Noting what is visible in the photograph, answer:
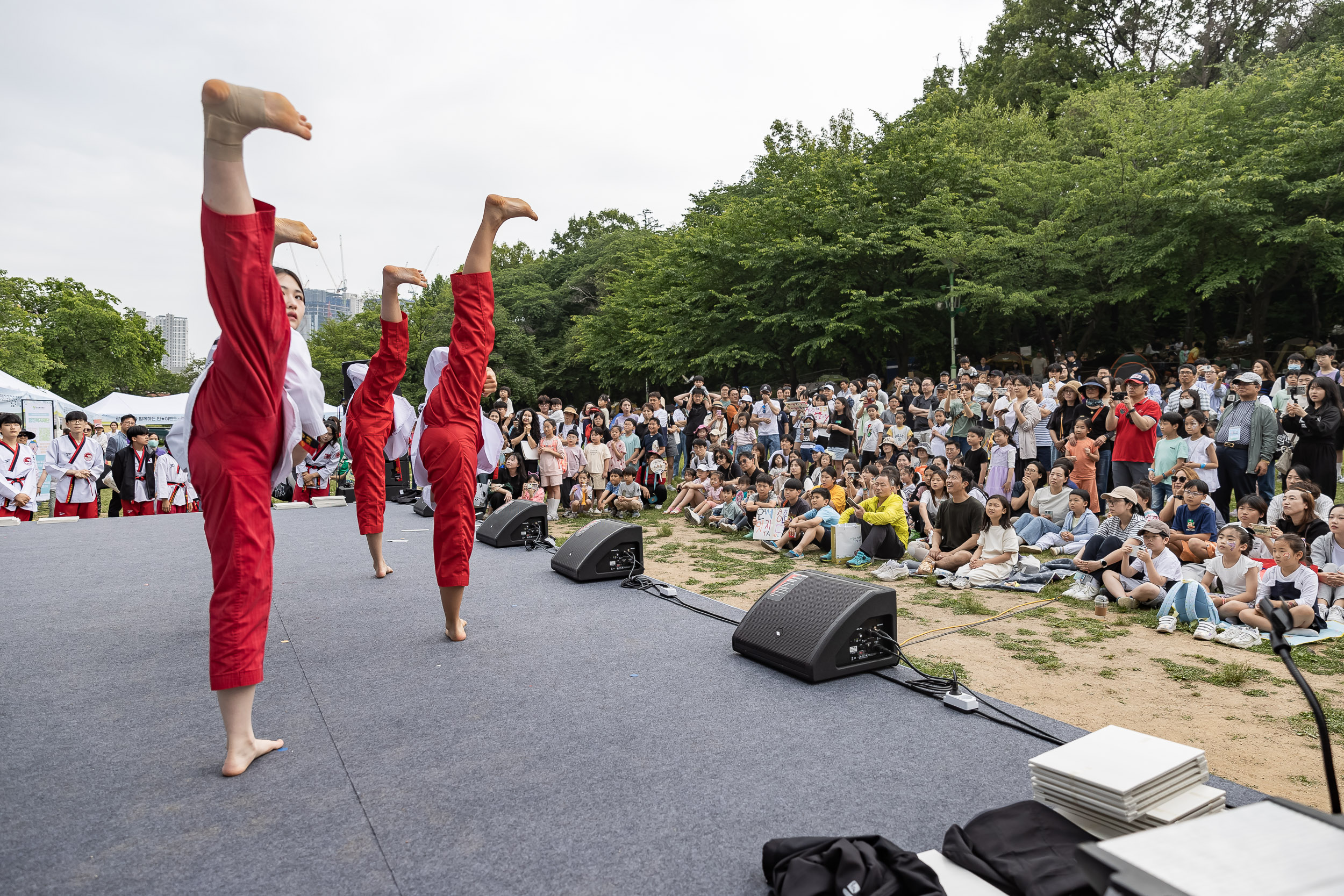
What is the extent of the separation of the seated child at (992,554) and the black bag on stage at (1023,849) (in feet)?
13.5

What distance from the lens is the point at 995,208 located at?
Answer: 1477 centimetres

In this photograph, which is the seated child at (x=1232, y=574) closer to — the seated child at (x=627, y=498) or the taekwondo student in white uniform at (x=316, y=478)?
the seated child at (x=627, y=498)

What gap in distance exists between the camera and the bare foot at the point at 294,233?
2367 mm

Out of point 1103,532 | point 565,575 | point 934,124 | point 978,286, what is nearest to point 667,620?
point 565,575

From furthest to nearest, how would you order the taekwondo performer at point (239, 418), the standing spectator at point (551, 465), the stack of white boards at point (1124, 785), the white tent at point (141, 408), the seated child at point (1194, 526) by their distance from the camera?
the white tent at point (141, 408)
the standing spectator at point (551, 465)
the seated child at point (1194, 526)
the taekwondo performer at point (239, 418)
the stack of white boards at point (1124, 785)

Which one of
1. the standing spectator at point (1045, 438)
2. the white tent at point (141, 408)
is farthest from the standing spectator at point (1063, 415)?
the white tent at point (141, 408)

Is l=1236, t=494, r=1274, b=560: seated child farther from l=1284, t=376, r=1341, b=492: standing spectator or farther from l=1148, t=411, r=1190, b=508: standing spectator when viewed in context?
l=1284, t=376, r=1341, b=492: standing spectator

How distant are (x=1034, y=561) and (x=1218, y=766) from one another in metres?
3.37

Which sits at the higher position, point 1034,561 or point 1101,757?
point 1101,757

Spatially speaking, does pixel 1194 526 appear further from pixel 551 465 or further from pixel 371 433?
pixel 551 465

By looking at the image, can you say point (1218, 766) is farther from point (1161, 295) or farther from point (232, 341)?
point (1161, 295)

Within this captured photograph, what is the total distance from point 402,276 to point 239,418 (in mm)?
1248

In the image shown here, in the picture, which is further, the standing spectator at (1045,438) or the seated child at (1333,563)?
the standing spectator at (1045,438)

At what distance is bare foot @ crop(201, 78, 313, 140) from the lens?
1.83 metres
